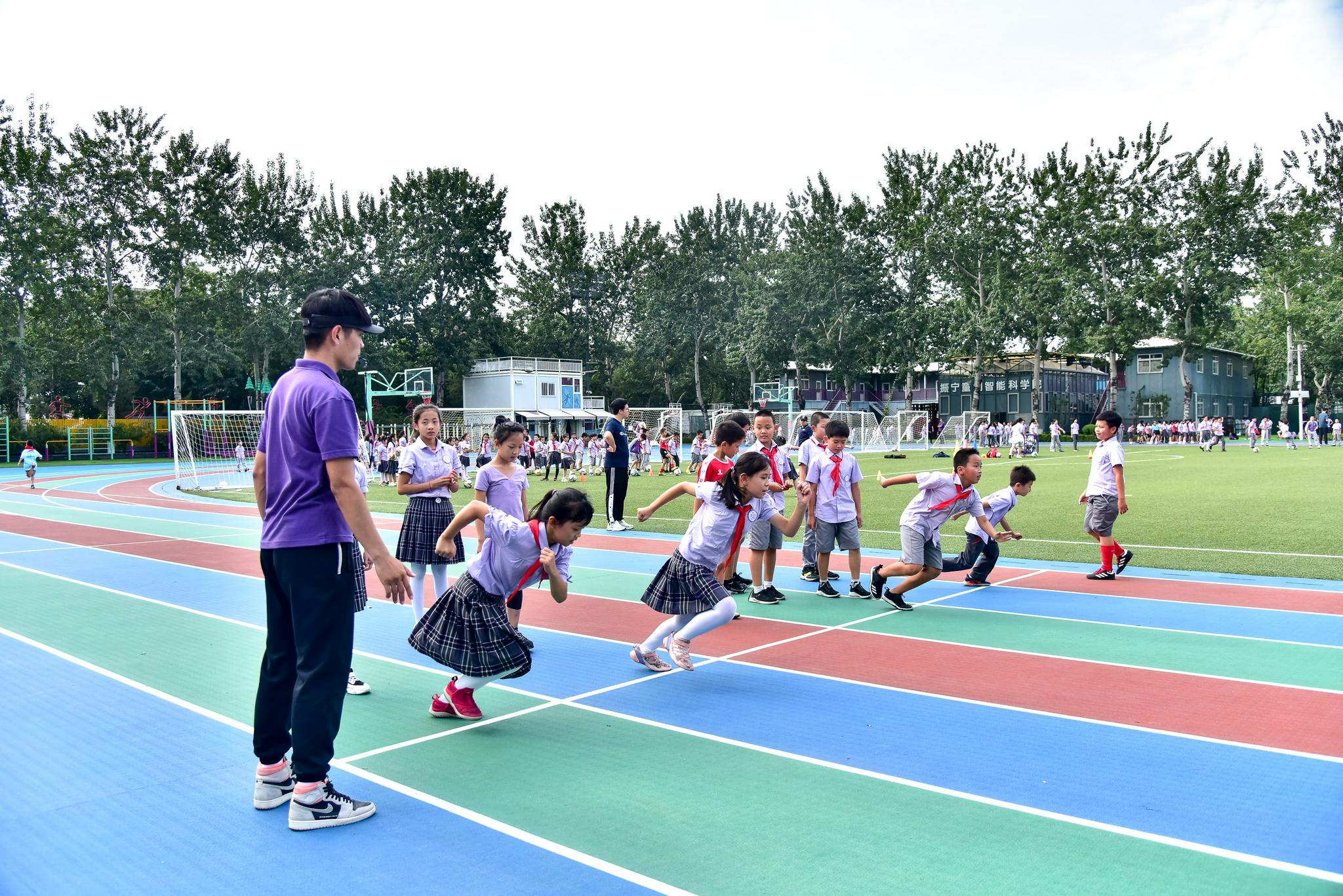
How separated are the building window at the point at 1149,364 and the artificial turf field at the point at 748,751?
7402 cm

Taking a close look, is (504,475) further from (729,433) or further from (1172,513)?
(1172,513)

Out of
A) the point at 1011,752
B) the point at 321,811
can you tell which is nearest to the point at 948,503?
the point at 1011,752

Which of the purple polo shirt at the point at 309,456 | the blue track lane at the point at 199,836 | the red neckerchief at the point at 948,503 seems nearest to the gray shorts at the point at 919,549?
the red neckerchief at the point at 948,503

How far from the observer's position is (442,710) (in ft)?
17.8

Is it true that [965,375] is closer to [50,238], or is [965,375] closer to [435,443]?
[50,238]

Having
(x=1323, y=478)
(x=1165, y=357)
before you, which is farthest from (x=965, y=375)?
(x=1323, y=478)

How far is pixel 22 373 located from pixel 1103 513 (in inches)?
2027

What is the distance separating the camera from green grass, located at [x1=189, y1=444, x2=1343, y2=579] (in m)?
11.6

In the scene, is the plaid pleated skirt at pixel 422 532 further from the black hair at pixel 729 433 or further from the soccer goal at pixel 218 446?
the soccer goal at pixel 218 446

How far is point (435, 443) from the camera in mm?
7133

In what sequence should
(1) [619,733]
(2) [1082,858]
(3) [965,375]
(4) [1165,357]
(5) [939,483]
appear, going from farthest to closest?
(3) [965,375] → (4) [1165,357] → (5) [939,483] → (1) [619,733] → (2) [1082,858]

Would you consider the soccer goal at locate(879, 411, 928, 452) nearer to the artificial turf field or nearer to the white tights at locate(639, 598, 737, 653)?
the artificial turf field

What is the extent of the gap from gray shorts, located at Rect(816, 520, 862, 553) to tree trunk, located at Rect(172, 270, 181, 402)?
51417mm

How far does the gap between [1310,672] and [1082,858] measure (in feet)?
12.6
